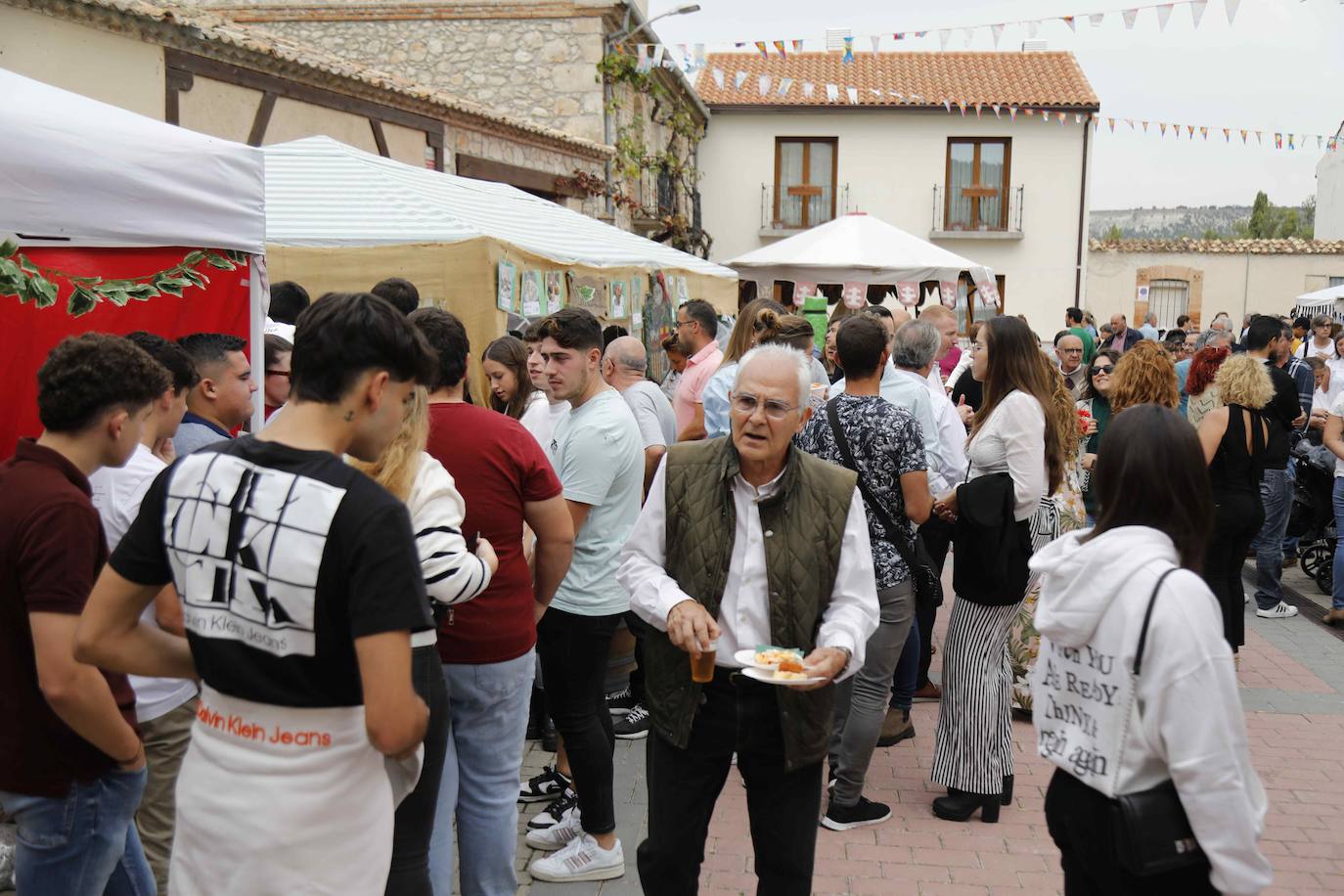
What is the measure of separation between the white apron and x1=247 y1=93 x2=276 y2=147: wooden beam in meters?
8.99

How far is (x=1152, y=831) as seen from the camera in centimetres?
234

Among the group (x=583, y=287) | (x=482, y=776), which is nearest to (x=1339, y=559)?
(x=583, y=287)

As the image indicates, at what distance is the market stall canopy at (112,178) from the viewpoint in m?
3.18

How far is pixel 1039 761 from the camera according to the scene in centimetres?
538

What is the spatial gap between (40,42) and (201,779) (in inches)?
311

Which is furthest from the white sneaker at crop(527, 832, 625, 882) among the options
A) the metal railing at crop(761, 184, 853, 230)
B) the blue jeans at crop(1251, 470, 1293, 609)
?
the metal railing at crop(761, 184, 853, 230)

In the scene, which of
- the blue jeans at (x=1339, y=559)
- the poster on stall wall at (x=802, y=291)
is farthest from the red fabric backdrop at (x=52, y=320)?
the poster on stall wall at (x=802, y=291)

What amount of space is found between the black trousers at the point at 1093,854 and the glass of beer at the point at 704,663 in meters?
0.85

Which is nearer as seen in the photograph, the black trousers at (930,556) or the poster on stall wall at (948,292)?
the black trousers at (930,556)

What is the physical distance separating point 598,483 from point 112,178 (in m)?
1.80

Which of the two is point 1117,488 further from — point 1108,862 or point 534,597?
point 534,597

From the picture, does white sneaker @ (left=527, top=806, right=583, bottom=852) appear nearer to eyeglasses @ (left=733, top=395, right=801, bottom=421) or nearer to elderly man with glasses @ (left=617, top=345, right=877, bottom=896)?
elderly man with glasses @ (left=617, top=345, right=877, bottom=896)

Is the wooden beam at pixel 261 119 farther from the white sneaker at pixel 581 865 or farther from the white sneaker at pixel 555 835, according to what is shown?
the white sneaker at pixel 581 865

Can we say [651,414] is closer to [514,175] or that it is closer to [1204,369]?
[1204,369]
